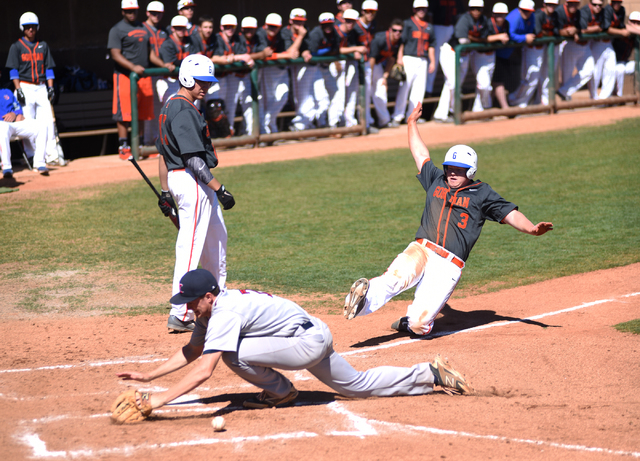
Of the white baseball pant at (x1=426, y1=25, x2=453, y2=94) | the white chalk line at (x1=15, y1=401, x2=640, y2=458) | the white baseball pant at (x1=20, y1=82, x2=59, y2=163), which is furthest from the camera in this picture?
the white baseball pant at (x1=426, y1=25, x2=453, y2=94)

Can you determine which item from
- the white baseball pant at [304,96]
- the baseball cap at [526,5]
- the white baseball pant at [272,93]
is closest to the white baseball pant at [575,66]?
the baseball cap at [526,5]

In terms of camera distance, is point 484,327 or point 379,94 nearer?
point 484,327

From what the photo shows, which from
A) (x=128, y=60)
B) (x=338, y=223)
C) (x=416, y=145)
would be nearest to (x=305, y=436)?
(x=416, y=145)

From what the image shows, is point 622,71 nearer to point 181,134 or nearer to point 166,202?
point 166,202

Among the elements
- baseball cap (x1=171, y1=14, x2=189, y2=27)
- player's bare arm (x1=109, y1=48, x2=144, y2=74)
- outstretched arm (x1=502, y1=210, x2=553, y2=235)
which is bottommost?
outstretched arm (x1=502, y1=210, x2=553, y2=235)

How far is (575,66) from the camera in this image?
16.2 m

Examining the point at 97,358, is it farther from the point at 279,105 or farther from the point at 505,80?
the point at 505,80

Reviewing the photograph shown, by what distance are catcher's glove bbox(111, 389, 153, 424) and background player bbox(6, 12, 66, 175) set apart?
792 centimetres

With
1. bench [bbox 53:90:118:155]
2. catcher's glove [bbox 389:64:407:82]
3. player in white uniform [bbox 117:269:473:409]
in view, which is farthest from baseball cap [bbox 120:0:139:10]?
player in white uniform [bbox 117:269:473:409]

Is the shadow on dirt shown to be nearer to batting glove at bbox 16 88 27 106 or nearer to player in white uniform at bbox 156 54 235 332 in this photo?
player in white uniform at bbox 156 54 235 332

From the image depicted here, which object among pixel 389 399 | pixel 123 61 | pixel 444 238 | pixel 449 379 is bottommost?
pixel 389 399

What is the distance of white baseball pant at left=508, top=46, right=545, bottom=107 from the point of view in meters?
15.4

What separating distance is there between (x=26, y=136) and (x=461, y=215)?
7677 mm

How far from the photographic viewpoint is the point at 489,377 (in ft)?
16.7
